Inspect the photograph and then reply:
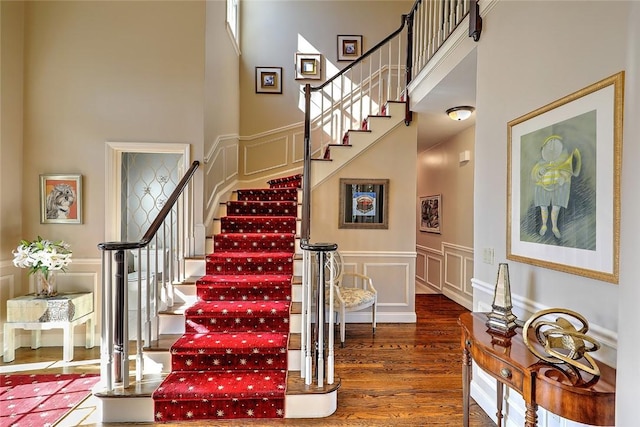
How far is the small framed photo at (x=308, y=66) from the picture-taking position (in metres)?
5.47

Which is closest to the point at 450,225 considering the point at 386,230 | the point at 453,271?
the point at 453,271

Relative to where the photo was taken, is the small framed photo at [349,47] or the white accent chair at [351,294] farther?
the small framed photo at [349,47]

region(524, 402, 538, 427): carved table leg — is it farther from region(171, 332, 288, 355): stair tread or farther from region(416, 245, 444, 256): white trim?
region(416, 245, 444, 256): white trim

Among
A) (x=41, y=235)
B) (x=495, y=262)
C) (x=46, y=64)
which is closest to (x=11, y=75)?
(x=46, y=64)

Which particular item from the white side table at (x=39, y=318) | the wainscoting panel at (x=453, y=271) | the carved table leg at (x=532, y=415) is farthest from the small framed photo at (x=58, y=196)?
the wainscoting panel at (x=453, y=271)

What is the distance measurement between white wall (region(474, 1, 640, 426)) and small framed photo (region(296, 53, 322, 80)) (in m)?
3.47

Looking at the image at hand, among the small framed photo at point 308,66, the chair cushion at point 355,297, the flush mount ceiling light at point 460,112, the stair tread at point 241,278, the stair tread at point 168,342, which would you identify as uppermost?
the small framed photo at point 308,66

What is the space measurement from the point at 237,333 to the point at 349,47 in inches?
188

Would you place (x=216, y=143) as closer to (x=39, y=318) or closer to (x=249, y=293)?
(x=249, y=293)

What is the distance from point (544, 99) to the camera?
70.0 inches

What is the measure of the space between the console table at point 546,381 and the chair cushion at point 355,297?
1910 millimetres

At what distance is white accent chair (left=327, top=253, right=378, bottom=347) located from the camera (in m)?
3.50

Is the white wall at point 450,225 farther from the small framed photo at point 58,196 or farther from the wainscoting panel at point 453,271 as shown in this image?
the small framed photo at point 58,196

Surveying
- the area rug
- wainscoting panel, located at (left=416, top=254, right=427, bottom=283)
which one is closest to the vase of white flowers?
the area rug
